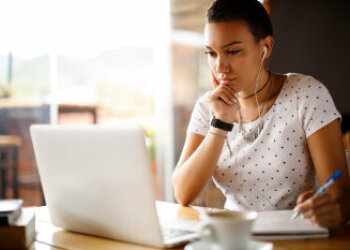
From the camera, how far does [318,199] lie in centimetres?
99

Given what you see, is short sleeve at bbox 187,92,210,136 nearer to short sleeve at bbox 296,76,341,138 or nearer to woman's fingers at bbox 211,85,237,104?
woman's fingers at bbox 211,85,237,104

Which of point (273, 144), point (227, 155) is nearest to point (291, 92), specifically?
point (273, 144)

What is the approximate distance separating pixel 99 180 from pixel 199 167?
0.54m

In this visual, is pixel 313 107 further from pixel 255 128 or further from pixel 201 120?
pixel 201 120

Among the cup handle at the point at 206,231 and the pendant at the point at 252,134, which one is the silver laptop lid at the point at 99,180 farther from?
the pendant at the point at 252,134

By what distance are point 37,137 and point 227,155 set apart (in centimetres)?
72

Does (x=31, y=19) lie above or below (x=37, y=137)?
above

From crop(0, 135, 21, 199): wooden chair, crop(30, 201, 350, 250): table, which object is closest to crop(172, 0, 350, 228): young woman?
crop(30, 201, 350, 250): table

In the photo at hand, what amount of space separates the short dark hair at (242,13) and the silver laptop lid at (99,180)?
68 cm

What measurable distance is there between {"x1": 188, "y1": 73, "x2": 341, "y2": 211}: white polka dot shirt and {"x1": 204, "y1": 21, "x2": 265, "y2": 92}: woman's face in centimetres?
16

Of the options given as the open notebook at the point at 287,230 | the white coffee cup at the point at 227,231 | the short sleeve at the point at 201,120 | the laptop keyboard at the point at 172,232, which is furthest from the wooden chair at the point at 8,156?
the white coffee cup at the point at 227,231

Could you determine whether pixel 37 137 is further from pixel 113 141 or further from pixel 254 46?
pixel 254 46

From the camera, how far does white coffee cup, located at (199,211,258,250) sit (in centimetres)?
77

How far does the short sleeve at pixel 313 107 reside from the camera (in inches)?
53.9
